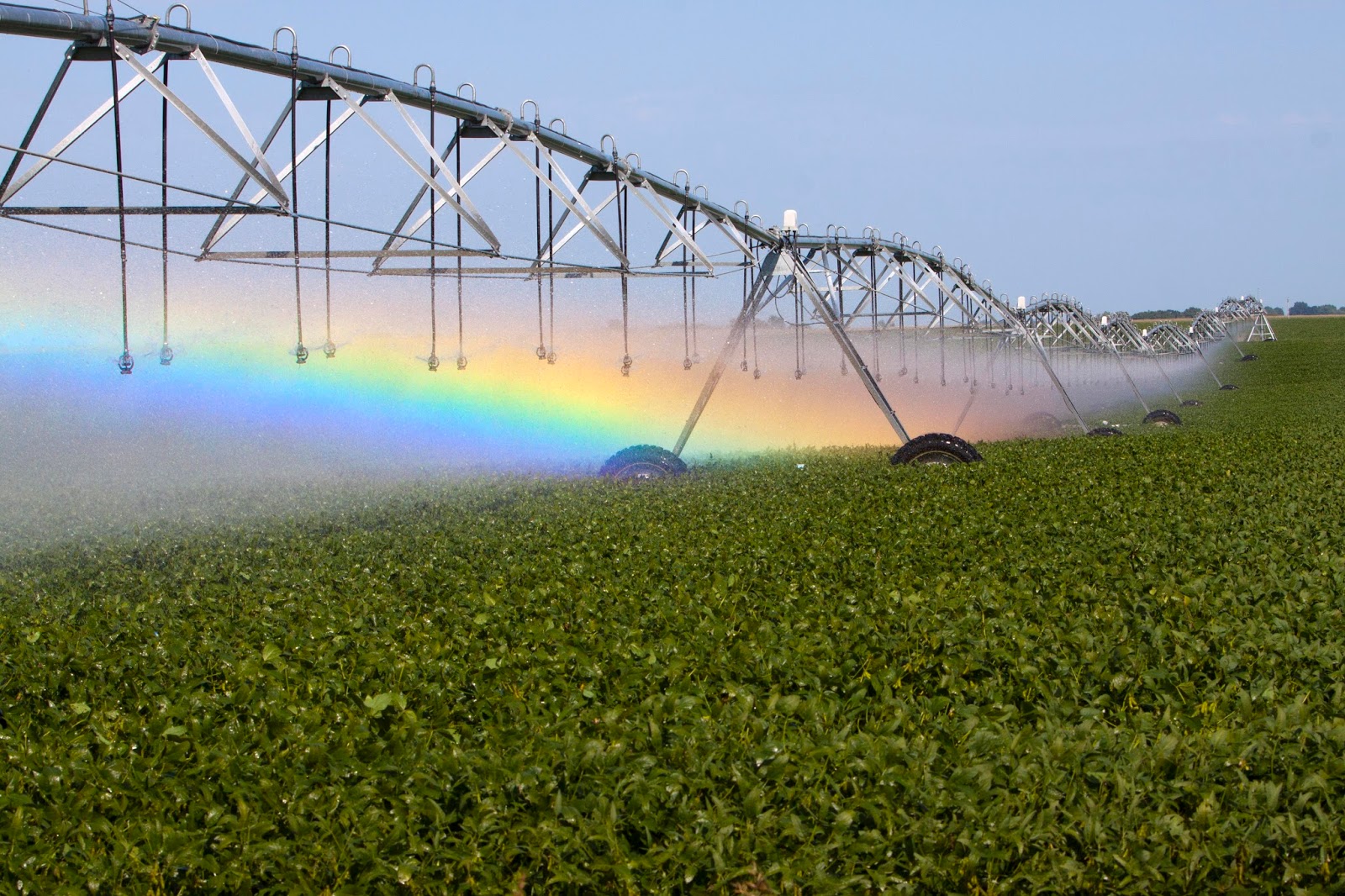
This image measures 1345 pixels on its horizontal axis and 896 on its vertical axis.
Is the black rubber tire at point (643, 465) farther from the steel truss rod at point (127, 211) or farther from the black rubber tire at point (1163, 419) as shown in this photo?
the black rubber tire at point (1163, 419)

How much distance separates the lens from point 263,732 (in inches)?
176

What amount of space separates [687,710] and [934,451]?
1231cm

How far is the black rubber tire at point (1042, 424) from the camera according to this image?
30.9m

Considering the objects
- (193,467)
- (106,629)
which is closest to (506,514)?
(106,629)

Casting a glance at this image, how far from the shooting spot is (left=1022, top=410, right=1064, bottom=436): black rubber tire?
101 feet

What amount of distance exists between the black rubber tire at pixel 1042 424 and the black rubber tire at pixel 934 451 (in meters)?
14.8

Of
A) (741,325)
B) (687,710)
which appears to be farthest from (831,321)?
(687,710)

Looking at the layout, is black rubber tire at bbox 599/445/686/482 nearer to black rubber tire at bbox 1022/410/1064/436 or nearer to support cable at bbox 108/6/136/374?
support cable at bbox 108/6/136/374

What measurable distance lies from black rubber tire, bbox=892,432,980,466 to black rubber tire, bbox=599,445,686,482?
2.89m

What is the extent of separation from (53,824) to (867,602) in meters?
4.34

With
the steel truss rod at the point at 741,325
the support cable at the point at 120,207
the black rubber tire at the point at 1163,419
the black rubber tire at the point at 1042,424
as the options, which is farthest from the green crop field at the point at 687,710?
the black rubber tire at the point at 1042,424

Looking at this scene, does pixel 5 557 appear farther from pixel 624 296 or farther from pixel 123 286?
pixel 624 296

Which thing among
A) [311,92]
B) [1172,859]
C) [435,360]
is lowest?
[1172,859]

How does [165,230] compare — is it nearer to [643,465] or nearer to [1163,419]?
[643,465]
